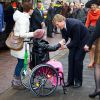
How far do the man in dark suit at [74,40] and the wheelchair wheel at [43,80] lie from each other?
79 cm

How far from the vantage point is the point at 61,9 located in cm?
2241

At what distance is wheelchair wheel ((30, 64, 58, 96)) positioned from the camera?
7.51 m

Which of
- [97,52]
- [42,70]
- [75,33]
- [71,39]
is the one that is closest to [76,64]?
[71,39]

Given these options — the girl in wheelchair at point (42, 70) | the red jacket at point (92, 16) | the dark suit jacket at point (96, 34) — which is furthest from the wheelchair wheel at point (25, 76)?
the red jacket at point (92, 16)

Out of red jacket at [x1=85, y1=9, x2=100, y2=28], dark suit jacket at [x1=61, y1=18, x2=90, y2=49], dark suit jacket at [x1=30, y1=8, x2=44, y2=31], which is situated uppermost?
dark suit jacket at [x1=61, y1=18, x2=90, y2=49]

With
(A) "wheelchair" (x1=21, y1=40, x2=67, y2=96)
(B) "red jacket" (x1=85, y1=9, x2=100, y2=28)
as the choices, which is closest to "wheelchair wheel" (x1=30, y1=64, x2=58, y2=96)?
(A) "wheelchair" (x1=21, y1=40, x2=67, y2=96)

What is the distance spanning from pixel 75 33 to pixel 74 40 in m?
0.15

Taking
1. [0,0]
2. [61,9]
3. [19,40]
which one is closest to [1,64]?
[0,0]

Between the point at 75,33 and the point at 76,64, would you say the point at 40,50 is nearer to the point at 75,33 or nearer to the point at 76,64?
the point at 75,33

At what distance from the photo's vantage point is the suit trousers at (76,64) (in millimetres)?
8148

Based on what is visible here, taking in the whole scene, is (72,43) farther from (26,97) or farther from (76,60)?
(26,97)

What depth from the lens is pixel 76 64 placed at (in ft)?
26.9

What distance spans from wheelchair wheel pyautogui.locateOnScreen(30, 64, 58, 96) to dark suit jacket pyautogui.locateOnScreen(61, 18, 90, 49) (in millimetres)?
793

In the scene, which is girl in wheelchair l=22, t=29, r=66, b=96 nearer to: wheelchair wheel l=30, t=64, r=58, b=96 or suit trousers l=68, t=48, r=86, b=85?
wheelchair wheel l=30, t=64, r=58, b=96
